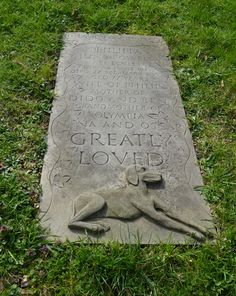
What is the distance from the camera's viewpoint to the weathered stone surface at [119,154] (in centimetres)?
300

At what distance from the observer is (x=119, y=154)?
11.4 ft

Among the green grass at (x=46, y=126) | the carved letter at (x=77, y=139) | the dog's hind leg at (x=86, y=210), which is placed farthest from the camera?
the carved letter at (x=77, y=139)

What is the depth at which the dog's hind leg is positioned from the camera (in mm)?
2906

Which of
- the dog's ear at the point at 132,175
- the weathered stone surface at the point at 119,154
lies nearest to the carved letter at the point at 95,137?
the weathered stone surface at the point at 119,154

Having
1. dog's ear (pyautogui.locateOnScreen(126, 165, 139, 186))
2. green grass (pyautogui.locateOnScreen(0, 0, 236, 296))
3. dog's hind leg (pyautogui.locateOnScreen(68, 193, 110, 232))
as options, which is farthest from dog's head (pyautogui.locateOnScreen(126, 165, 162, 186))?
green grass (pyautogui.locateOnScreen(0, 0, 236, 296))

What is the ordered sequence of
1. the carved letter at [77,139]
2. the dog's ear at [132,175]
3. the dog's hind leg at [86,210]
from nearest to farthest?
the dog's hind leg at [86,210] < the dog's ear at [132,175] < the carved letter at [77,139]

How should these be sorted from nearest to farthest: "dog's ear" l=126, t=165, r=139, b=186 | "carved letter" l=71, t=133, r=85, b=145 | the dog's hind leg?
the dog's hind leg
"dog's ear" l=126, t=165, r=139, b=186
"carved letter" l=71, t=133, r=85, b=145

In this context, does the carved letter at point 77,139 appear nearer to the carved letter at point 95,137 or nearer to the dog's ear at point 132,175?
the carved letter at point 95,137

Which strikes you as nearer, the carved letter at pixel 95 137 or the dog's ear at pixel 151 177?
the dog's ear at pixel 151 177

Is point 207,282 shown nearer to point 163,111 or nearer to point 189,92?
point 163,111

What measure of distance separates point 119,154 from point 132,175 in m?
0.28

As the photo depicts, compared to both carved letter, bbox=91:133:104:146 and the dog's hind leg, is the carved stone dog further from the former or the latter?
carved letter, bbox=91:133:104:146

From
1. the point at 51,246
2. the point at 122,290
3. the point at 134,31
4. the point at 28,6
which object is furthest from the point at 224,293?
the point at 28,6

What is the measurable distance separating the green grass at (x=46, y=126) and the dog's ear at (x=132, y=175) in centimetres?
53
